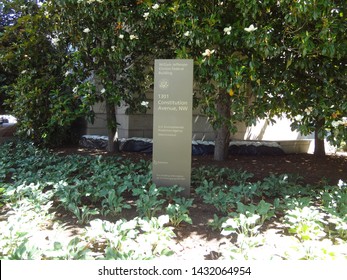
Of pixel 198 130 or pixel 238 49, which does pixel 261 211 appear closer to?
pixel 238 49

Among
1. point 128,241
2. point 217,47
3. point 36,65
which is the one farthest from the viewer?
point 36,65

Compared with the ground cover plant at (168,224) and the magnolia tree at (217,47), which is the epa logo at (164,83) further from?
the ground cover plant at (168,224)

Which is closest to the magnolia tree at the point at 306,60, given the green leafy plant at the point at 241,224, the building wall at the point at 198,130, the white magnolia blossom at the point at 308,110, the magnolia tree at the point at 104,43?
A: the white magnolia blossom at the point at 308,110

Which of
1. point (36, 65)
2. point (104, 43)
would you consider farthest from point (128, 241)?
point (36, 65)

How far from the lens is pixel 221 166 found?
20.4ft

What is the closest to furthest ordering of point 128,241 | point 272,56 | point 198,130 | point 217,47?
point 128,241 < point 272,56 < point 217,47 < point 198,130

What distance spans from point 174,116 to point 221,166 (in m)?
2.37

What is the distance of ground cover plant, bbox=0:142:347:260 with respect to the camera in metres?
2.45

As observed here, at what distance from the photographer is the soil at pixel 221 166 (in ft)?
9.23

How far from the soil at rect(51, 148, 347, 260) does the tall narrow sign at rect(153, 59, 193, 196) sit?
49cm

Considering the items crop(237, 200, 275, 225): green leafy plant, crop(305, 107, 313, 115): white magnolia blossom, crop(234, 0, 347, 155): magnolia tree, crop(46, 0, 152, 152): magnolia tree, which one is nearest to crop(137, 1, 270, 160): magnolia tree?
crop(234, 0, 347, 155): magnolia tree

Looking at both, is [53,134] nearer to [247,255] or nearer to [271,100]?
[271,100]

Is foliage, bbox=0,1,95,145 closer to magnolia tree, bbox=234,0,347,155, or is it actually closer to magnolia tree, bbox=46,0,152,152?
magnolia tree, bbox=46,0,152,152

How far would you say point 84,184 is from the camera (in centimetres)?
416
